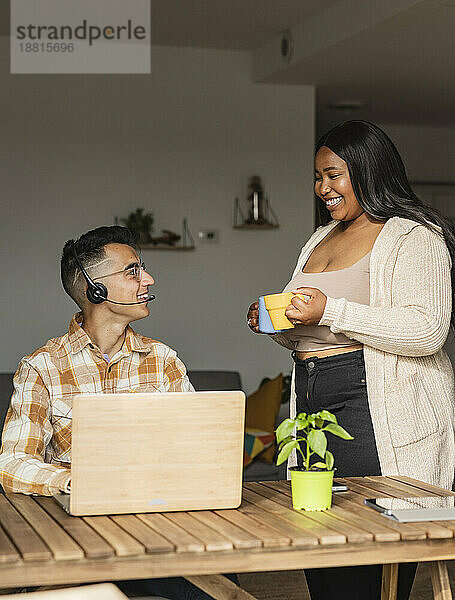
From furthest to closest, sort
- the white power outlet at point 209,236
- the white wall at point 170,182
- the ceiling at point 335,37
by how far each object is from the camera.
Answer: the white power outlet at point 209,236 → the white wall at point 170,182 → the ceiling at point 335,37

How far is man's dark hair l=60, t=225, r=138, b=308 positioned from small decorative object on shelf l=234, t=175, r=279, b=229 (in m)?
3.05

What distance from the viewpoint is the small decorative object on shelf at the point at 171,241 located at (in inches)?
206

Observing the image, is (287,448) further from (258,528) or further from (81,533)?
(81,533)

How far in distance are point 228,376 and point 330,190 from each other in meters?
2.45

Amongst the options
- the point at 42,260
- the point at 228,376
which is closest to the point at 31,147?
the point at 42,260

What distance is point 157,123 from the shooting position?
525cm

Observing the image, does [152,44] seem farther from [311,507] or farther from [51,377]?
[311,507]

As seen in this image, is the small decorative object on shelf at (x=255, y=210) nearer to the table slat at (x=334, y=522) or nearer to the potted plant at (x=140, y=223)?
the potted plant at (x=140, y=223)

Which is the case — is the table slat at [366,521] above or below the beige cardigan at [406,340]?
below

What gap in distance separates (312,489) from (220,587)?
A: 1.00 feet

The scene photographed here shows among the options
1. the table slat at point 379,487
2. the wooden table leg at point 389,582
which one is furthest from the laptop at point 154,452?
the wooden table leg at point 389,582

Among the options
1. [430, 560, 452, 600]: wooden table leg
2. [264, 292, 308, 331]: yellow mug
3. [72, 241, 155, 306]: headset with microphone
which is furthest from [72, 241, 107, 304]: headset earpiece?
[430, 560, 452, 600]: wooden table leg

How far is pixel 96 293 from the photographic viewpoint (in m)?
2.26

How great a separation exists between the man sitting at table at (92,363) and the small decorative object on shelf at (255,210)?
3037 millimetres
